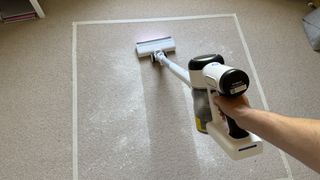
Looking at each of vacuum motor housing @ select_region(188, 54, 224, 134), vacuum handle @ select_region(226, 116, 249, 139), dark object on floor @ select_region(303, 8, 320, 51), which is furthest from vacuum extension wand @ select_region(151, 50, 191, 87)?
dark object on floor @ select_region(303, 8, 320, 51)

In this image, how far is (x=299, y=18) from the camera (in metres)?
2.00

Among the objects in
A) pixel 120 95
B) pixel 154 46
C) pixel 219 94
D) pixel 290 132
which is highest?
pixel 154 46

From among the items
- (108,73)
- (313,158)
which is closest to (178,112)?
(108,73)

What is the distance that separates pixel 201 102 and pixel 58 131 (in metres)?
0.73

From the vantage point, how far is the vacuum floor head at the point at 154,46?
5.52ft

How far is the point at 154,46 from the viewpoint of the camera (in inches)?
67.1

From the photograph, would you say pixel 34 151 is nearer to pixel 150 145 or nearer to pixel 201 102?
pixel 150 145

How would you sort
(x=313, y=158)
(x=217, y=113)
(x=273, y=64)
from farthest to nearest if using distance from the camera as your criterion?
(x=273, y=64) < (x=217, y=113) < (x=313, y=158)

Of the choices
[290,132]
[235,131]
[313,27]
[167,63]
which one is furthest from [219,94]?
[313,27]

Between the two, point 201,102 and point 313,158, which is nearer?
point 313,158

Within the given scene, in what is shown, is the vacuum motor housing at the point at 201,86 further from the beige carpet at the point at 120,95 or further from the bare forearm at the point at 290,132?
the beige carpet at the point at 120,95

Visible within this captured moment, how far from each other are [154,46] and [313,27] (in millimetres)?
953

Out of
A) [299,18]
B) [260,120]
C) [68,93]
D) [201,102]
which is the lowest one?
[260,120]

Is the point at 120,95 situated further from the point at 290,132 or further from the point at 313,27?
the point at 313,27
